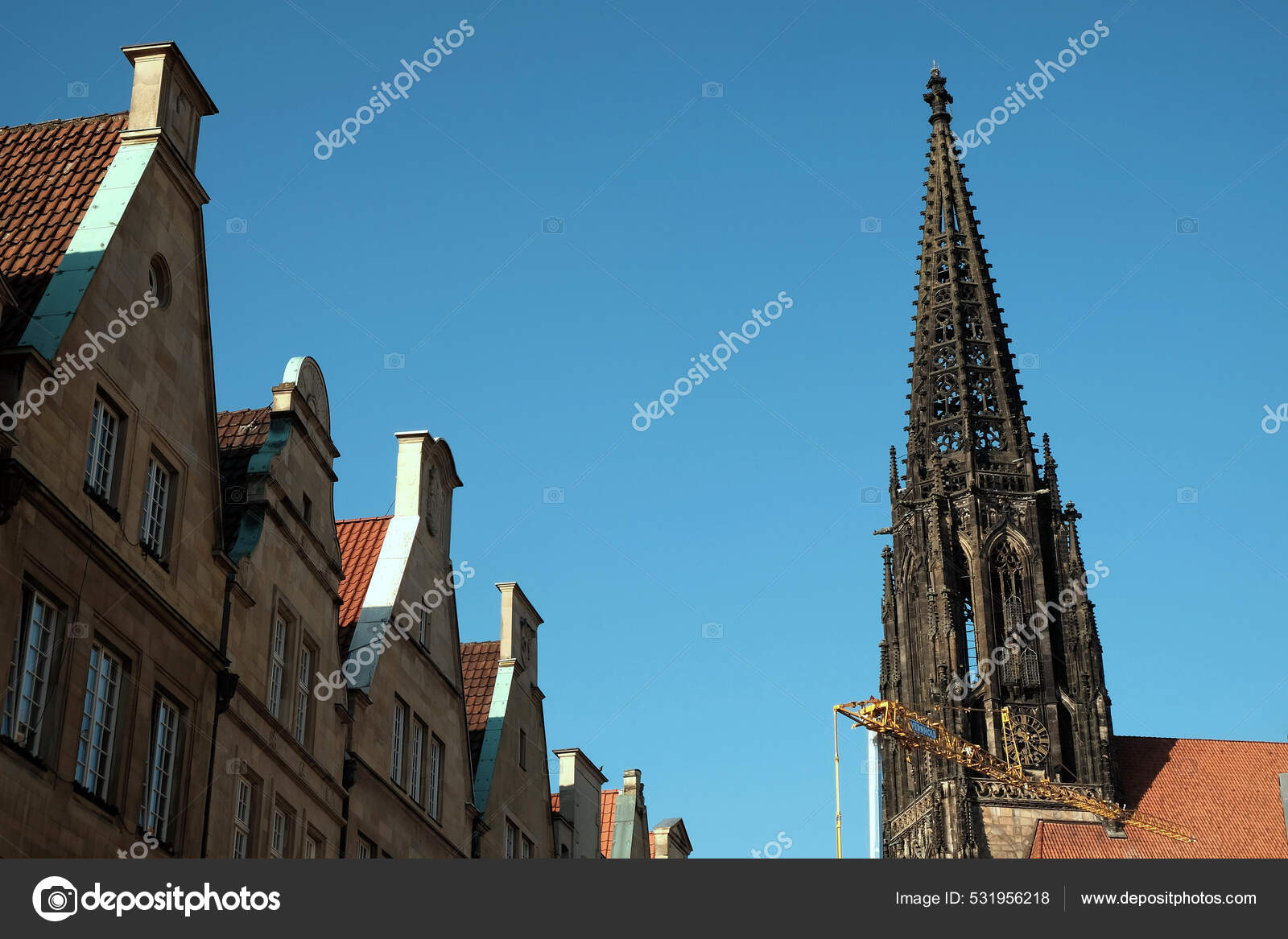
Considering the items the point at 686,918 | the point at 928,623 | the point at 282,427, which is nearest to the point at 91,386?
the point at 282,427

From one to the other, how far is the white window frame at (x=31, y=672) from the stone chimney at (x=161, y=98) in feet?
23.1

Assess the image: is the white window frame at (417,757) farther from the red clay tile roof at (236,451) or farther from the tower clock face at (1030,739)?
the tower clock face at (1030,739)

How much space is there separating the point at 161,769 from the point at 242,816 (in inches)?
89.1

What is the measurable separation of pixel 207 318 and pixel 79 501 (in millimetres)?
4759

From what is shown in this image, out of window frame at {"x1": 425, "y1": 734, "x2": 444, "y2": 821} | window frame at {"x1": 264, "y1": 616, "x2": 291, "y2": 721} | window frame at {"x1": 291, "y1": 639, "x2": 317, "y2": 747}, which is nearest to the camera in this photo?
window frame at {"x1": 264, "y1": 616, "x2": 291, "y2": 721}

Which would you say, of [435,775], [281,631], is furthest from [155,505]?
[435,775]

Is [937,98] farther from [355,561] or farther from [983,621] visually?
[355,561]

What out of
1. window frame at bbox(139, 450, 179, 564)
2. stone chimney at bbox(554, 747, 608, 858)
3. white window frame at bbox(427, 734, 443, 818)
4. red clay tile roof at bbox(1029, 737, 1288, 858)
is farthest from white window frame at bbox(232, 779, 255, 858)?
red clay tile roof at bbox(1029, 737, 1288, 858)

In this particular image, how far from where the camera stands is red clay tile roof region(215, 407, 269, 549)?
1007 inches

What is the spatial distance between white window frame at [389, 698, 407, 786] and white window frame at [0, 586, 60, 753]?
34.2 ft

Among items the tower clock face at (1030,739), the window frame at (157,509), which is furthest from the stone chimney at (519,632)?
the tower clock face at (1030,739)

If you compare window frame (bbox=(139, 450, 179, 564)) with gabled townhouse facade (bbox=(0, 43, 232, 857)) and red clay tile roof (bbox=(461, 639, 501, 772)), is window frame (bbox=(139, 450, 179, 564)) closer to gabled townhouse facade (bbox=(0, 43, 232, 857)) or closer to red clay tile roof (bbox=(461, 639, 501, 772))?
gabled townhouse facade (bbox=(0, 43, 232, 857))

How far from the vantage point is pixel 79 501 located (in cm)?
2028

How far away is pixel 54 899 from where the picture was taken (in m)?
15.4
